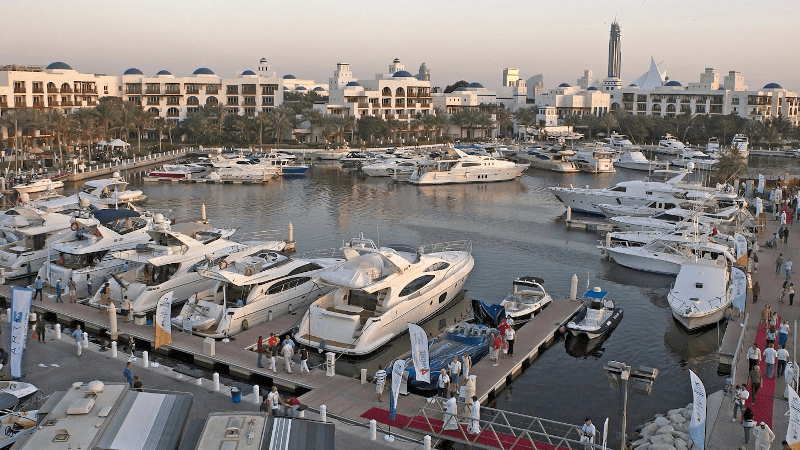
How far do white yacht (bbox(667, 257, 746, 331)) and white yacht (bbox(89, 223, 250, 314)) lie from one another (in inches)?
696

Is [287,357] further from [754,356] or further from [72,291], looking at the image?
[754,356]

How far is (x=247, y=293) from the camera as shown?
85.6 feet

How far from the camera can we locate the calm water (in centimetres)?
2206

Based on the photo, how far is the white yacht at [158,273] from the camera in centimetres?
2702

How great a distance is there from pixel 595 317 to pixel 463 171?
146ft

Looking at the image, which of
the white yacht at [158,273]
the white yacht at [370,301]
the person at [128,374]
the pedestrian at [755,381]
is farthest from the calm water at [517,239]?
the white yacht at [158,273]

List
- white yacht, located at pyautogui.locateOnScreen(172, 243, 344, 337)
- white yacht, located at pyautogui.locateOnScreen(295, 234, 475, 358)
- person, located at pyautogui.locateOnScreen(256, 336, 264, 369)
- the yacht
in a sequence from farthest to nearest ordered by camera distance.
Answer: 1. the yacht
2. white yacht, located at pyautogui.locateOnScreen(172, 243, 344, 337)
3. white yacht, located at pyautogui.locateOnScreen(295, 234, 475, 358)
4. person, located at pyautogui.locateOnScreen(256, 336, 264, 369)

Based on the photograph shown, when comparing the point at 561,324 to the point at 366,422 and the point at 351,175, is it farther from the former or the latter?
the point at 351,175

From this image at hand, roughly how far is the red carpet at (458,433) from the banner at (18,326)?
370 inches

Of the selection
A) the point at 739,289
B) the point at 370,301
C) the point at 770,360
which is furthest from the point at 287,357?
the point at 739,289

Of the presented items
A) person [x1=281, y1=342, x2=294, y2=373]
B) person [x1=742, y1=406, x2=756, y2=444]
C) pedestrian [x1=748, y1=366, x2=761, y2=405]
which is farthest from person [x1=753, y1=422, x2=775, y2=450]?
person [x1=281, y1=342, x2=294, y2=373]

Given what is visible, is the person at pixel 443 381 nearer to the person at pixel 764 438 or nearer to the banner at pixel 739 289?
the person at pixel 764 438

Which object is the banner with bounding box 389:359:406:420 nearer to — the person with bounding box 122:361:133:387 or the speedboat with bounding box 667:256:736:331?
the person with bounding box 122:361:133:387

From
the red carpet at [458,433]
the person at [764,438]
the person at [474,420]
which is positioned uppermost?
the person at [764,438]
